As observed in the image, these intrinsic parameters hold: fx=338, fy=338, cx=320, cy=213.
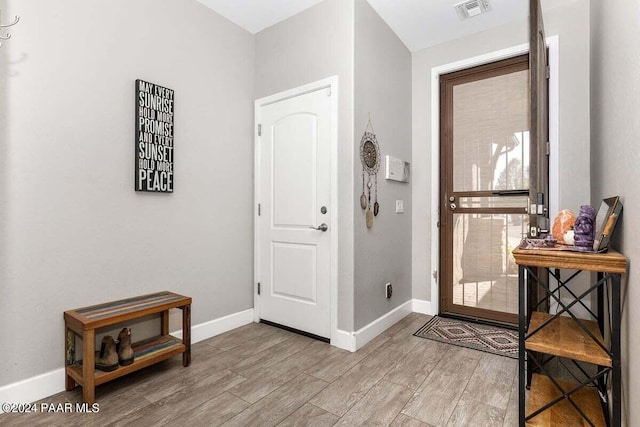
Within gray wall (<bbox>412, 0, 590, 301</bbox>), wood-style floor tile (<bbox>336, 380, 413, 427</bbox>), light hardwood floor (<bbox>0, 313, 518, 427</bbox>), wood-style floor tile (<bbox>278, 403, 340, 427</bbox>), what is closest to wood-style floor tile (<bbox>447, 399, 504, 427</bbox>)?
light hardwood floor (<bbox>0, 313, 518, 427</bbox>)

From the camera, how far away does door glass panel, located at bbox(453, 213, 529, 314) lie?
118 inches

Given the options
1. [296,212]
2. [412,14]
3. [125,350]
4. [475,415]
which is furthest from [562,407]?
[412,14]

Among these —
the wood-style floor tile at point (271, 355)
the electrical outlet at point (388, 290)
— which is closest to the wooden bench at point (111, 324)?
the wood-style floor tile at point (271, 355)

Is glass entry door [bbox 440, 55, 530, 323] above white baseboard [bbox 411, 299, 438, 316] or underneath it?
above

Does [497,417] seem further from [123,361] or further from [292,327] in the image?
[123,361]

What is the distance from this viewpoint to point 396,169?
3.12 m

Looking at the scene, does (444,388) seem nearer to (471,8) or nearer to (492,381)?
(492,381)

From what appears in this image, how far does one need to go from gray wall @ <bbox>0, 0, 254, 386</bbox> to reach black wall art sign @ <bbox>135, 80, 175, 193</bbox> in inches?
2.3

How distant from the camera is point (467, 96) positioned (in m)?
3.21

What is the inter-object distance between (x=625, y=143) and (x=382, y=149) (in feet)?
5.64

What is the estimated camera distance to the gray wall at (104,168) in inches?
70.9

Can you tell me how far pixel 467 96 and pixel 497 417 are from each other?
2.67m

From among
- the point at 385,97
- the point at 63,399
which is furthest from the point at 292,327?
the point at 385,97

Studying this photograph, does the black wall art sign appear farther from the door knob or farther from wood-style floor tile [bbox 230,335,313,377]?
wood-style floor tile [bbox 230,335,313,377]
